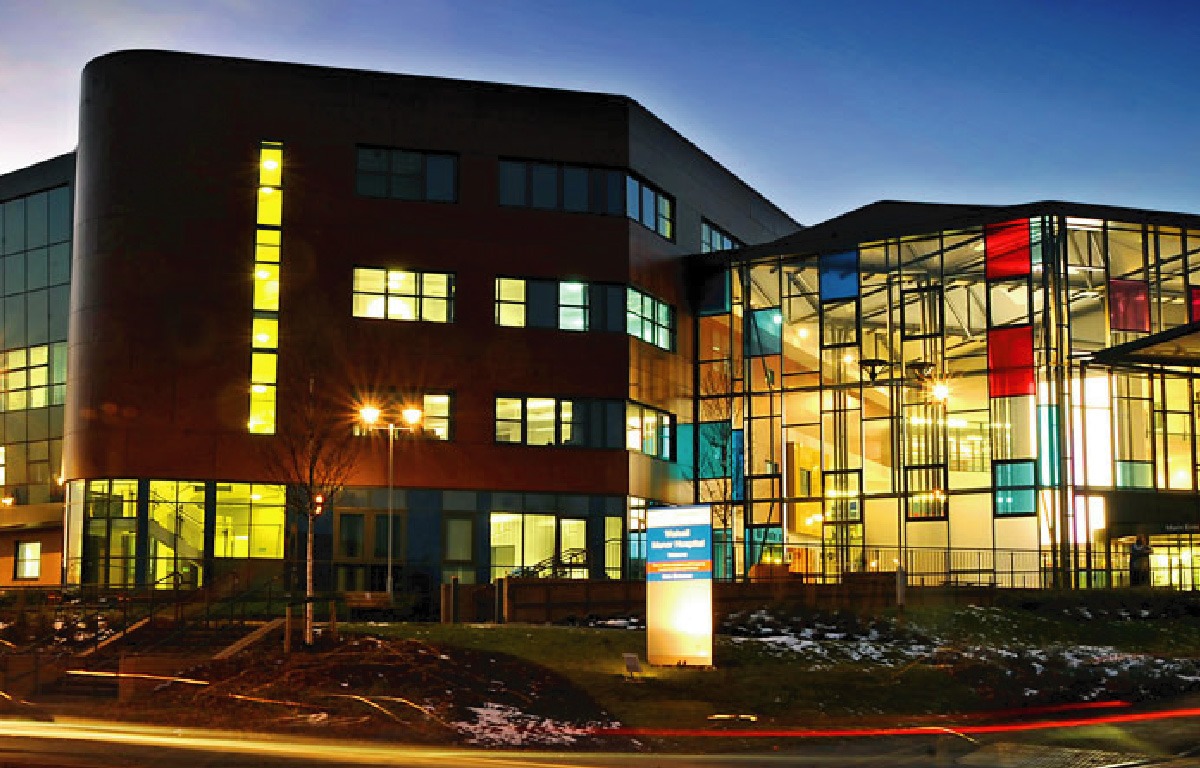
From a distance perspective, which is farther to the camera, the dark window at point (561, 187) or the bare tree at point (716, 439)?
the bare tree at point (716, 439)

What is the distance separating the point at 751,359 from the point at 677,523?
1191 inches

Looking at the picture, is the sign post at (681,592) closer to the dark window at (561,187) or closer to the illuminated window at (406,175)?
the illuminated window at (406,175)

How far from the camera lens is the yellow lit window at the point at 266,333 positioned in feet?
168

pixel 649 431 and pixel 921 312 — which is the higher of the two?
pixel 921 312

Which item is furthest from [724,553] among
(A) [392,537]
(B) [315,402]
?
(B) [315,402]

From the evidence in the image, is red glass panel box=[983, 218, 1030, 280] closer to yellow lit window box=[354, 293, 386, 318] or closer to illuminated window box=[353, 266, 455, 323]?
illuminated window box=[353, 266, 455, 323]

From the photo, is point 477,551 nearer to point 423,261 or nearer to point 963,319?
point 423,261

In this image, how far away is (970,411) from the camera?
51.8m

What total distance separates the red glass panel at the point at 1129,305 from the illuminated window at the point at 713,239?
1757 cm

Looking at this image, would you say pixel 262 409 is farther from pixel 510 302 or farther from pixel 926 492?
pixel 926 492

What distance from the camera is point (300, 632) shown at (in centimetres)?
3266

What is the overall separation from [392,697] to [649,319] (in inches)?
1295

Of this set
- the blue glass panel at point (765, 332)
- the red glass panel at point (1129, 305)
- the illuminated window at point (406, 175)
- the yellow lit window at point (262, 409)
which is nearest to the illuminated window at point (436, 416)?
the yellow lit window at point (262, 409)

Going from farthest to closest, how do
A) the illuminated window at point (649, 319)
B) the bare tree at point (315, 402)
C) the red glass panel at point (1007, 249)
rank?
the illuminated window at point (649, 319) → the red glass panel at point (1007, 249) → the bare tree at point (315, 402)
